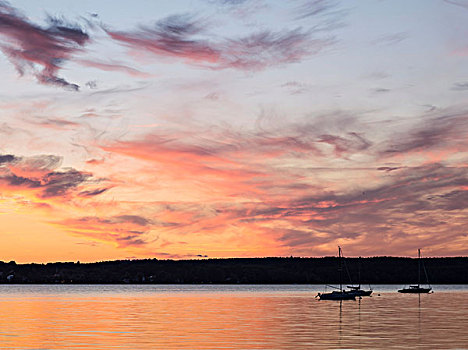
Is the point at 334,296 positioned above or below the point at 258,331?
above

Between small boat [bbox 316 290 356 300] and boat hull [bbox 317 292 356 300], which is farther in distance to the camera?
boat hull [bbox 317 292 356 300]

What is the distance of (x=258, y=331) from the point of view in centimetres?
7825


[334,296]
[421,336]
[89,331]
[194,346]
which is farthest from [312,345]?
[334,296]

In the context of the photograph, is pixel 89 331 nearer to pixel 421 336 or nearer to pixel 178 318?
pixel 178 318

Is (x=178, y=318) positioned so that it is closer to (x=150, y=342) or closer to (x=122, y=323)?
(x=122, y=323)

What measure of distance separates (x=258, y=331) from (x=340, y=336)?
35.6 feet

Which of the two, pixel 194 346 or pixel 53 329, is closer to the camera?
pixel 194 346

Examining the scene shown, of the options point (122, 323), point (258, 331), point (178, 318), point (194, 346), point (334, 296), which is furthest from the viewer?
point (334, 296)

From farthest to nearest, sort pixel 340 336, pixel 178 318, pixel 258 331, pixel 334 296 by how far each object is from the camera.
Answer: pixel 334 296 → pixel 178 318 → pixel 258 331 → pixel 340 336

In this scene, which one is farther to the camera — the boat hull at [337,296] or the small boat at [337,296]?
the boat hull at [337,296]

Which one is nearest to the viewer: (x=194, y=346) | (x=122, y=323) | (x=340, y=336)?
(x=194, y=346)

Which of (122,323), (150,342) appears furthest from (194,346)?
(122,323)

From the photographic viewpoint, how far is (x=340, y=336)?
71.0 metres

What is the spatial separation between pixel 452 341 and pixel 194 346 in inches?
945
